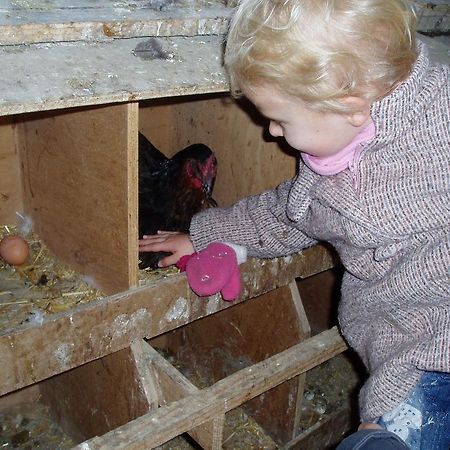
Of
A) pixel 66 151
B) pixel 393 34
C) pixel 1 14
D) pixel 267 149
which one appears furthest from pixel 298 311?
pixel 1 14

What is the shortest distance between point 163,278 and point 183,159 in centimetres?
47

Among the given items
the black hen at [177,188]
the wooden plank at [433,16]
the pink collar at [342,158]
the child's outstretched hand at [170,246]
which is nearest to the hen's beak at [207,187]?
the black hen at [177,188]

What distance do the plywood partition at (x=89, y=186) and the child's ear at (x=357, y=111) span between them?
0.41 m

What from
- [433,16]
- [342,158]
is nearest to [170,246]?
[342,158]

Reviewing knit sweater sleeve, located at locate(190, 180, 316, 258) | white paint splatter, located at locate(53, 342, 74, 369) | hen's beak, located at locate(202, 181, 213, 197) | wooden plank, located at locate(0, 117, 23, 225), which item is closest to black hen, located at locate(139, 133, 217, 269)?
hen's beak, located at locate(202, 181, 213, 197)

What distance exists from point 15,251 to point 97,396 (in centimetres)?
44

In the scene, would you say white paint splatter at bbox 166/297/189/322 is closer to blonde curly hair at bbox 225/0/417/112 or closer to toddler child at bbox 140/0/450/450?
toddler child at bbox 140/0/450/450

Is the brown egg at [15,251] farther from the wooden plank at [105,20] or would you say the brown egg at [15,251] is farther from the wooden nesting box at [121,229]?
the wooden plank at [105,20]

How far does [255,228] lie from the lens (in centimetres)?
149

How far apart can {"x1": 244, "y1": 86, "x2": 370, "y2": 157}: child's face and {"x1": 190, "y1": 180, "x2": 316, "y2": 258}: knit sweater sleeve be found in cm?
34

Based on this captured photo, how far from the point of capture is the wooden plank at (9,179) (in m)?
1.78

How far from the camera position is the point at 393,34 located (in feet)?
3.23

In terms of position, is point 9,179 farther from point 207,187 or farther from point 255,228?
point 255,228

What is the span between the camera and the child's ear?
103 cm
